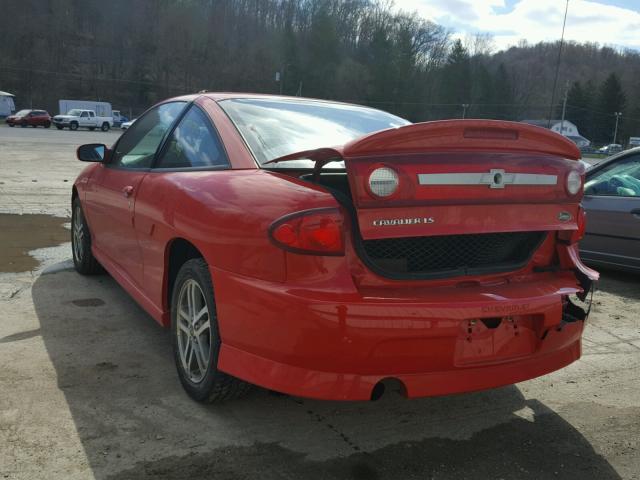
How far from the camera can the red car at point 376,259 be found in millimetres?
2199

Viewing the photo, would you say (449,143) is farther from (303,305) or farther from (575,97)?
(575,97)

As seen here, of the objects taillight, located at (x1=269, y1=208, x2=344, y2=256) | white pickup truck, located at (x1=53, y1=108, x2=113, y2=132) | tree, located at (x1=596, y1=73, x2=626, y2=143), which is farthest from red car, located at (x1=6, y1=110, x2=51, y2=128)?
tree, located at (x1=596, y1=73, x2=626, y2=143)

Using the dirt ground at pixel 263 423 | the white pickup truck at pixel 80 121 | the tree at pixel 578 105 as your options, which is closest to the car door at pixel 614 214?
the dirt ground at pixel 263 423

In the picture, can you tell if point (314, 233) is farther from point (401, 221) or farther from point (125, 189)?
point (125, 189)

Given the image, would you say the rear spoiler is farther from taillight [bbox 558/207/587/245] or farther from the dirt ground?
the dirt ground

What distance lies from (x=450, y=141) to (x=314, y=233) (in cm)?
68

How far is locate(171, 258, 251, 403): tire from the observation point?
261cm

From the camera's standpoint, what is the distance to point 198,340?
2.81 metres

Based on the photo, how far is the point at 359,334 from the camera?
7.05 feet

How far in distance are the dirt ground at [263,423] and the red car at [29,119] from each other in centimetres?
4627

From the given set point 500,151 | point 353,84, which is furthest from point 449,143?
point 353,84

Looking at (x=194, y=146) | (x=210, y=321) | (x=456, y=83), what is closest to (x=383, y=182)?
(x=210, y=321)

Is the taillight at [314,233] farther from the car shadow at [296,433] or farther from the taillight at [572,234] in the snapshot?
the taillight at [572,234]

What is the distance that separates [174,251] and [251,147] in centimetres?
73
